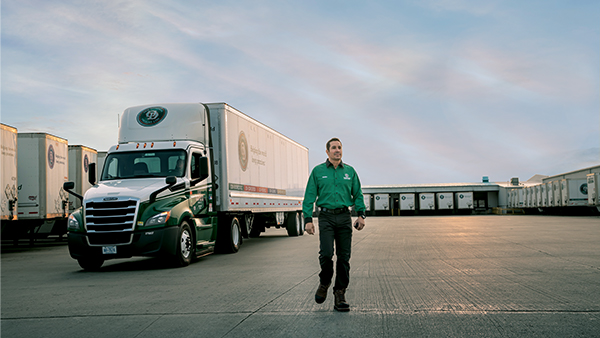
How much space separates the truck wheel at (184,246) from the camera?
462 inches

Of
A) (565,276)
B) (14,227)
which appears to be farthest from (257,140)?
(565,276)

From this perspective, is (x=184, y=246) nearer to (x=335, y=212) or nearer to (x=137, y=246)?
(x=137, y=246)

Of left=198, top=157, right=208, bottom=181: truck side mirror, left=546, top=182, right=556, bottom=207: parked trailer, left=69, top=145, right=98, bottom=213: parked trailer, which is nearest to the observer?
left=198, top=157, right=208, bottom=181: truck side mirror

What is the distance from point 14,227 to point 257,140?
943 centimetres

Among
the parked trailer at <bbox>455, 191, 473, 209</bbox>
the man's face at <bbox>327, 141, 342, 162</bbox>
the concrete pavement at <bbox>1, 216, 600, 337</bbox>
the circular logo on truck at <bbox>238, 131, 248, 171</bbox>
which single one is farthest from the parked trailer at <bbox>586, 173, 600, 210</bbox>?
the man's face at <bbox>327, 141, 342, 162</bbox>

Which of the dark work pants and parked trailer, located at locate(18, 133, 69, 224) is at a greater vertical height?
parked trailer, located at locate(18, 133, 69, 224)

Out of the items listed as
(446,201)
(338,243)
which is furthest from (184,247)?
(446,201)

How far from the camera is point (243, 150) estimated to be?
644 inches

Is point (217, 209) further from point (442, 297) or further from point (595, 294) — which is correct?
point (595, 294)

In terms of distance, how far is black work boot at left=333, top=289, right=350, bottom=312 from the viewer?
611cm

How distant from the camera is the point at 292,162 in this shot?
23.6 m

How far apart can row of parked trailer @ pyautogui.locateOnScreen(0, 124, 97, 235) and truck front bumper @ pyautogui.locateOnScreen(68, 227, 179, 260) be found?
7.31 m

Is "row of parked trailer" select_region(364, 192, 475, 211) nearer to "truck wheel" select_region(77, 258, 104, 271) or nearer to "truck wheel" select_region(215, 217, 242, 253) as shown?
"truck wheel" select_region(215, 217, 242, 253)

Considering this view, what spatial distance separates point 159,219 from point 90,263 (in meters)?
2.02
